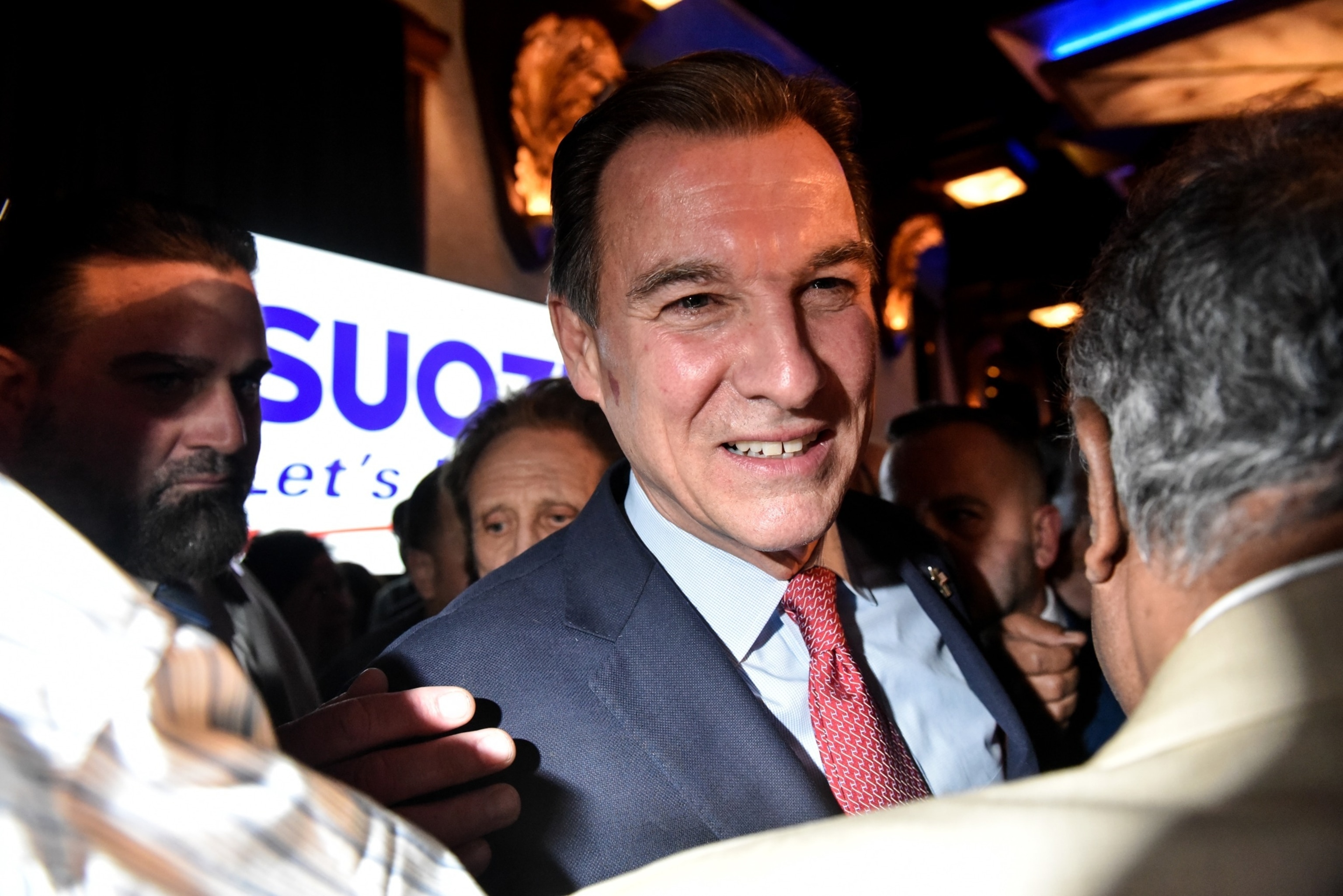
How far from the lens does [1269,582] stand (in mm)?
551

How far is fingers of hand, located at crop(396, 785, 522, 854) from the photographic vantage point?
2.80ft

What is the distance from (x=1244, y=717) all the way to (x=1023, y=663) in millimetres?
1223

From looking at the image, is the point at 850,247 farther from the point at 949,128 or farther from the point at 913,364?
the point at 913,364

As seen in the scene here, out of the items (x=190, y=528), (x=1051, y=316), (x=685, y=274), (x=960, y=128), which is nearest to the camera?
(x=685, y=274)

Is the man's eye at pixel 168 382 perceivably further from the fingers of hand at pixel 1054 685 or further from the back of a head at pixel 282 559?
the fingers of hand at pixel 1054 685

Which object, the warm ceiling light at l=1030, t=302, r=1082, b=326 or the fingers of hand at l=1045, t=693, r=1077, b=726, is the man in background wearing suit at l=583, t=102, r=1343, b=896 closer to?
the fingers of hand at l=1045, t=693, r=1077, b=726

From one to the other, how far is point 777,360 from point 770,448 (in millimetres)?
127

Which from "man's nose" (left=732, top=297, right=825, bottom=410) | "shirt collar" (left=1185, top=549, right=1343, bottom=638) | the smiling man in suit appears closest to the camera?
"shirt collar" (left=1185, top=549, right=1343, bottom=638)

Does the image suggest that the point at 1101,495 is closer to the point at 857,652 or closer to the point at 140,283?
the point at 857,652

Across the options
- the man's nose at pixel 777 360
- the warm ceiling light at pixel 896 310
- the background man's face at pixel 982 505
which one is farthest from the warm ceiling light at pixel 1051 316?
the man's nose at pixel 777 360

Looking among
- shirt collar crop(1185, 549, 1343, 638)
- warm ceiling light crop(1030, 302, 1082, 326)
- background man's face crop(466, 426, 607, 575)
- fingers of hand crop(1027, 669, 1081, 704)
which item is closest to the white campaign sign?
background man's face crop(466, 426, 607, 575)

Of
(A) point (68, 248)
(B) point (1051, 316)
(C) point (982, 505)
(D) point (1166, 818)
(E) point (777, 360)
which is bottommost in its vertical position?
(D) point (1166, 818)

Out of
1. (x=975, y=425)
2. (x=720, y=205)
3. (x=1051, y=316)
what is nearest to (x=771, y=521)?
(x=720, y=205)

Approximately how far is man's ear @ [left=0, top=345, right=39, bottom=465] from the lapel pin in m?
1.41
